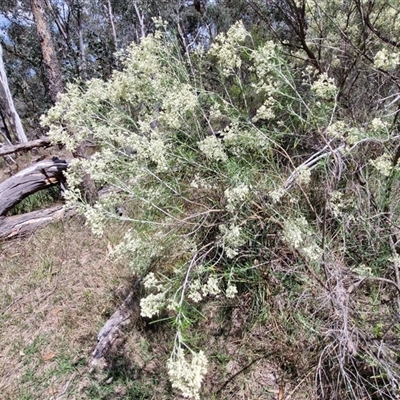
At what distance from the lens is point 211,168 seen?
232 centimetres

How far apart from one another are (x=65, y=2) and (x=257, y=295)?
19386 mm

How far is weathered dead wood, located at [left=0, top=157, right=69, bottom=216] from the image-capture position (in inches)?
167

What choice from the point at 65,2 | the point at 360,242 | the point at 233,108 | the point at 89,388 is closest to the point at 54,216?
the point at 89,388

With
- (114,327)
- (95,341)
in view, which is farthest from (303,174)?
(95,341)

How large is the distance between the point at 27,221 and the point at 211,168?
126 inches

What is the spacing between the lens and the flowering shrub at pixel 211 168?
196cm

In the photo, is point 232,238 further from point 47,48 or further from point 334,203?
point 47,48

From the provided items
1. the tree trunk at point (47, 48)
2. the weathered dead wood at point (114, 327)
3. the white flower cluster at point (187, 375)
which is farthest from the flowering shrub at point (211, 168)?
the tree trunk at point (47, 48)

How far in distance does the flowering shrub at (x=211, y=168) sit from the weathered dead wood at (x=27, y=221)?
233 cm

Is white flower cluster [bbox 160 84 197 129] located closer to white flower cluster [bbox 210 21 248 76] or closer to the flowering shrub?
the flowering shrub

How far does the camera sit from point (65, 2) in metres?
16.2

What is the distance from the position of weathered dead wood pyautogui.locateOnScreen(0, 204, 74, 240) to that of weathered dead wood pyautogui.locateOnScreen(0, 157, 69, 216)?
0.58 ft

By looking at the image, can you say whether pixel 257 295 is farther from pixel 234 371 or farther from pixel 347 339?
pixel 347 339

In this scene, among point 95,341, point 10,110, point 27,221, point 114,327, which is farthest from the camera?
point 10,110
